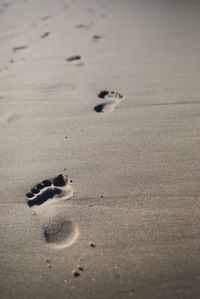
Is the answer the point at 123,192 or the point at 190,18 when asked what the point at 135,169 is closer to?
the point at 123,192

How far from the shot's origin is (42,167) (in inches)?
76.8

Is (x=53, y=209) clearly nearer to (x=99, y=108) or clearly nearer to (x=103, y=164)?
(x=103, y=164)

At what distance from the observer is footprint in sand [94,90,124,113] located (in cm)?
243

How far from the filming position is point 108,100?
256 cm

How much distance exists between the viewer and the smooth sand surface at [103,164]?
1.41 meters

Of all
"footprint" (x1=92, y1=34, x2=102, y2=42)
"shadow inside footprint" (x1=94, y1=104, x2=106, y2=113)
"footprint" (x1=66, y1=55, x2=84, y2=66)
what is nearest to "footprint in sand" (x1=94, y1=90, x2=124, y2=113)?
"shadow inside footprint" (x1=94, y1=104, x2=106, y2=113)

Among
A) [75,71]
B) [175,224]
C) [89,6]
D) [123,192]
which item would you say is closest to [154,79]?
[75,71]

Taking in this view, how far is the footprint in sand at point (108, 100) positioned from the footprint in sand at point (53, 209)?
27.4 inches

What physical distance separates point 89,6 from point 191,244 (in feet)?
13.1

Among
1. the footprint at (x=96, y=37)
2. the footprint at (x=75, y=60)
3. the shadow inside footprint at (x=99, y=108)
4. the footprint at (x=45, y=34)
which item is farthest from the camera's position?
the footprint at (x=45, y=34)

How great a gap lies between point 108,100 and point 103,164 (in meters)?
0.73

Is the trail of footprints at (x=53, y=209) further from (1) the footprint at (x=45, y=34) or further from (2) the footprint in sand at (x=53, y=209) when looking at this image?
(1) the footprint at (x=45, y=34)

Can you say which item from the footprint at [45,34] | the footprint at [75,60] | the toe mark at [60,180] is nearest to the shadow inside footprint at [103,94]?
the footprint at [75,60]

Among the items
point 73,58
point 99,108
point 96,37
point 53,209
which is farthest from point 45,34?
point 53,209
